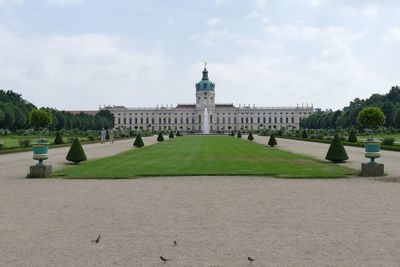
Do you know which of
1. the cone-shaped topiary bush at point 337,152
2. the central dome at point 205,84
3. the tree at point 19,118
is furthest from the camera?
the central dome at point 205,84

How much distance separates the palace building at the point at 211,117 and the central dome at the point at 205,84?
1175 millimetres

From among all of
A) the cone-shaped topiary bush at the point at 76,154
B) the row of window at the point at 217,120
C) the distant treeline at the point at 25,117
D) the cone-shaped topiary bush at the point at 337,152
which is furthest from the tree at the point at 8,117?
the row of window at the point at 217,120

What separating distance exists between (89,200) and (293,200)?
3417 mm

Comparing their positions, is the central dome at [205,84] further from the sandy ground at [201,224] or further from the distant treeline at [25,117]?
the sandy ground at [201,224]

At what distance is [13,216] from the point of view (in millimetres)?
7168

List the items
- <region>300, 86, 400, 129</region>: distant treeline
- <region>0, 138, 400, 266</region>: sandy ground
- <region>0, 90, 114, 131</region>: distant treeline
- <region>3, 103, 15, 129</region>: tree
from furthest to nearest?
<region>300, 86, 400, 129</region>: distant treeline < <region>0, 90, 114, 131</region>: distant treeline < <region>3, 103, 15, 129</region>: tree < <region>0, 138, 400, 266</region>: sandy ground

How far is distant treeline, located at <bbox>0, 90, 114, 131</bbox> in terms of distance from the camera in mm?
52562

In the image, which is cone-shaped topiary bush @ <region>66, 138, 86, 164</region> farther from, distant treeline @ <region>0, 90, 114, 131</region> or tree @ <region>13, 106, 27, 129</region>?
tree @ <region>13, 106, 27, 129</region>

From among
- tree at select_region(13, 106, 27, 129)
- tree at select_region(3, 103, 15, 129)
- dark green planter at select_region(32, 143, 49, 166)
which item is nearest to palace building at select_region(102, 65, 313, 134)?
tree at select_region(13, 106, 27, 129)

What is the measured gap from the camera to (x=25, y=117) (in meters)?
56.5

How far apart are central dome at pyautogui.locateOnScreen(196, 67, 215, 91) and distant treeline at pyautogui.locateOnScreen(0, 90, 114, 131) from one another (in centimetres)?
2705

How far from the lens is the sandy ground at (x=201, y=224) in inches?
195

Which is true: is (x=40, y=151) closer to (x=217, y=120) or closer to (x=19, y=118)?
(x=19, y=118)

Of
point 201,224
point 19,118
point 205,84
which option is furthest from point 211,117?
point 201,224
